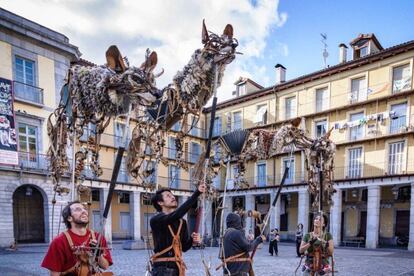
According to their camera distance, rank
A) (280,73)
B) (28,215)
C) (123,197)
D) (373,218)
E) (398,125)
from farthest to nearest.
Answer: (280,73) → (123,197) → (398,125) → (373,218) → (28,215)

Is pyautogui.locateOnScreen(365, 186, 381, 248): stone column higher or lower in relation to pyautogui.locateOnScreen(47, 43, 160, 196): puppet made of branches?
lower

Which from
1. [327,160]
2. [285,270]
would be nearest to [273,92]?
[285,270]

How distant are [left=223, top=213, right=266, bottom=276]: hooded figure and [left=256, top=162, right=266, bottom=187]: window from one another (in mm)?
22407

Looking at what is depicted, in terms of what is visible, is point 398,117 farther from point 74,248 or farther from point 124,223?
point 74,248

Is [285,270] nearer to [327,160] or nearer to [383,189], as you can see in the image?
[327,160]

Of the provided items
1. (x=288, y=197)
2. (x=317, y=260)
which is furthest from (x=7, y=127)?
(x=288, y=197)

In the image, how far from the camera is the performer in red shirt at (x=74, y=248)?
3045 mm

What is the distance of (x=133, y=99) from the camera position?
400 centimetres

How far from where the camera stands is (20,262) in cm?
1155

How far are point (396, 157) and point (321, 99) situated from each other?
22.2 ft

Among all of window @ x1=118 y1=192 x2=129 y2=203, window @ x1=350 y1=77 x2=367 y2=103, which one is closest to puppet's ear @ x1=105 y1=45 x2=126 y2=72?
window @ x1=350 y1=77 x2=367 y2=103

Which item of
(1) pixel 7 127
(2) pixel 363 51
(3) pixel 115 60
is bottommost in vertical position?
(3) pixel 115 60

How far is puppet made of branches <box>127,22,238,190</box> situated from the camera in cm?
376

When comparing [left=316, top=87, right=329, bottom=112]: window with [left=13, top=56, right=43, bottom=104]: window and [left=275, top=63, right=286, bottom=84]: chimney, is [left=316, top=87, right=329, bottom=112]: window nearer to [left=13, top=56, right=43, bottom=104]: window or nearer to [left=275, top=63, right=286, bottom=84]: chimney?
[left=275, top=63, right=286, bottom=84]: chimney
